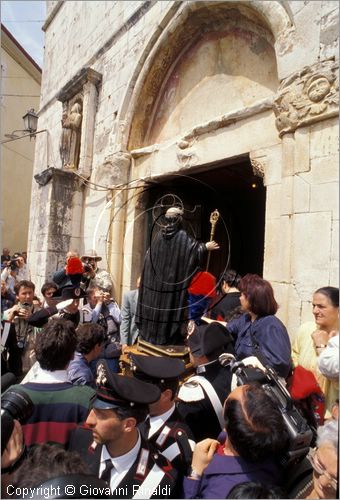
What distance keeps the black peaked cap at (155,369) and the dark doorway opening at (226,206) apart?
196 centimetres

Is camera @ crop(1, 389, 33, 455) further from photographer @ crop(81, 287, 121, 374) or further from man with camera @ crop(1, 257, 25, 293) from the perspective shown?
man with camera @ crop(1, 257, 25, 293)

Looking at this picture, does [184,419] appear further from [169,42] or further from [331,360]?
[169,42]

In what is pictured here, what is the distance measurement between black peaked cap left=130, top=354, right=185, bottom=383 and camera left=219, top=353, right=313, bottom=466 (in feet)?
1.04

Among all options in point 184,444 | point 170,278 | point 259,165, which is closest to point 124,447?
point 184,444

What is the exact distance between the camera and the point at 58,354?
5.72ft

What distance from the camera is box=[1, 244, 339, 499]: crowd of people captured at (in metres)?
1.11

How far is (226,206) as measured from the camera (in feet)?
20.6

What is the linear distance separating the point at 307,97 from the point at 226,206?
356 centimetres

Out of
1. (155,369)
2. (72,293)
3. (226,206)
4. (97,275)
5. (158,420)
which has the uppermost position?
(226,206)

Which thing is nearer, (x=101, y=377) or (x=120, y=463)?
(x=120, y=463)

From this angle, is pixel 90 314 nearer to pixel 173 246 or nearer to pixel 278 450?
pixel 173 246

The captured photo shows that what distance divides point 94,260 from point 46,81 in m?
5.91

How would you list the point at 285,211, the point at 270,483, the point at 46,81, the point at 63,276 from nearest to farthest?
the point at 270,483 < the point at 285,211 < the point at 63,276 < the point at 46,81

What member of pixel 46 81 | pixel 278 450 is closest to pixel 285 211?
pixel 278 450
